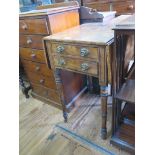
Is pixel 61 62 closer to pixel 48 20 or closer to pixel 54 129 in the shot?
pixel 48 20

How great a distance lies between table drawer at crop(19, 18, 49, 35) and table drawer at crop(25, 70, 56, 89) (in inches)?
17.9

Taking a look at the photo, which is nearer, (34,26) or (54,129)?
(34,26)

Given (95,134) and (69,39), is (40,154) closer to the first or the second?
(95,134)

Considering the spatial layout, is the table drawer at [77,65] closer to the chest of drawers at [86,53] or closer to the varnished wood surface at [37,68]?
the chest of drawers at [86,53]

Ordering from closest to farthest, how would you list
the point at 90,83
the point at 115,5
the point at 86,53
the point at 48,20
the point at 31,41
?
the point at 86,53, the point at 48,20, the point at 31,41, the point at 115,5, the point at 90,83

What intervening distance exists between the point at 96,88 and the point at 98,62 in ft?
3.07

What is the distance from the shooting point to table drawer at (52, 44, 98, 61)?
0.99 meters

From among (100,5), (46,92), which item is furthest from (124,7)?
(46,92)

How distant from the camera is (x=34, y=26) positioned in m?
1.37

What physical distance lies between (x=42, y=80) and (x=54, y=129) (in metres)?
0.51

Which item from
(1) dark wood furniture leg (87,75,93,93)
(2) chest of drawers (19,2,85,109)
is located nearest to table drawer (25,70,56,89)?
(2) chest of drawers (19,2,85,109)

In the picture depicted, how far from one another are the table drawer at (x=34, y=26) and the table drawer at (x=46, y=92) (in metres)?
0.62

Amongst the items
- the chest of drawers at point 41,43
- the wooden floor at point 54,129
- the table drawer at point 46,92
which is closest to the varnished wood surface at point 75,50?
the chest of drawers at point 41,43
